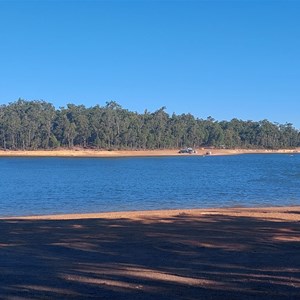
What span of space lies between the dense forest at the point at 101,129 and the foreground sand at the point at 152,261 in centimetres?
12670

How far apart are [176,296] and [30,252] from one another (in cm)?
445

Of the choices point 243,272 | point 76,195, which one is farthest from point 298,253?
point 76,195

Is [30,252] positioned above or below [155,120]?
below

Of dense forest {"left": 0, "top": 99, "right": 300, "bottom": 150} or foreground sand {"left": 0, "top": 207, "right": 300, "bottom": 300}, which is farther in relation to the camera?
dense forest {"left": 0, "top": 99, "right": 300, "bottom": 150}

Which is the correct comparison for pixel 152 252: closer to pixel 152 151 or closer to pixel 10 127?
pixel 10 127

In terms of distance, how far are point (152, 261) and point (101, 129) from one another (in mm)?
136629

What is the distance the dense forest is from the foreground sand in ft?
416

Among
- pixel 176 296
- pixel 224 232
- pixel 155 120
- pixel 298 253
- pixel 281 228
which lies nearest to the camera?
pixel 176 296

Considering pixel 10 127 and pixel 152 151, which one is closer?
pixel 10 127

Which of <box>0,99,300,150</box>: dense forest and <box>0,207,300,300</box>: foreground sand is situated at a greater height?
<box>0,99,300,150</box>: dense forest

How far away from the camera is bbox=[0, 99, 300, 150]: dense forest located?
142 m

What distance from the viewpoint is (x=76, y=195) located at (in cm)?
3400

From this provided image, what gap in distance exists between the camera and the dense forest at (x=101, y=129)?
464ft

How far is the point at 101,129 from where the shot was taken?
476 ft
